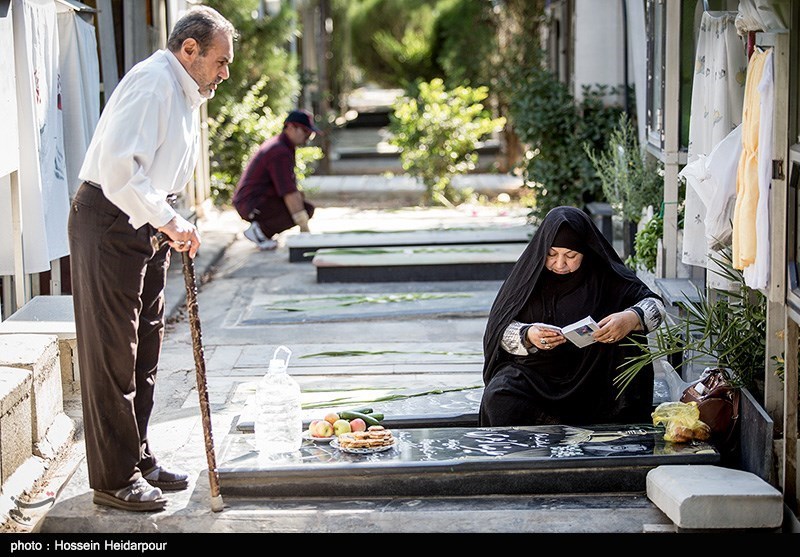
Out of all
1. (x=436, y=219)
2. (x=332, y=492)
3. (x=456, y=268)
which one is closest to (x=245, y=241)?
(x=436, y=219)

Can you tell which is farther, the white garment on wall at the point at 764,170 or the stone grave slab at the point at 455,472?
the stone grave slab at the point at 455,472

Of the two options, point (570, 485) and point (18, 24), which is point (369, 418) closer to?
point (570, 485)

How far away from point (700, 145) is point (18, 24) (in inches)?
144

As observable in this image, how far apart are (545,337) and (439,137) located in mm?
9740

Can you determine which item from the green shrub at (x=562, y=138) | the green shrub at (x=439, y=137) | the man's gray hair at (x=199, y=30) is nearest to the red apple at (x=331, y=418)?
the man's gray hair at (x=199, y=30)

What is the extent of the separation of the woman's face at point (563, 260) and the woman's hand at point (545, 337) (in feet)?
0.97

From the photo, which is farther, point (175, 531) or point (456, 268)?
point (456, 268)

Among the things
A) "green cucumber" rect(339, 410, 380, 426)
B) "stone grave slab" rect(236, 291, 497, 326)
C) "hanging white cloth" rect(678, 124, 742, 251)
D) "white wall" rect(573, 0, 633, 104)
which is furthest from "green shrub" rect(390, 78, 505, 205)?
"green cucumber" rect(339, 410, 380, 426)

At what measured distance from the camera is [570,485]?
14.8 feet

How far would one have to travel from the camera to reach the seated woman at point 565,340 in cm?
506

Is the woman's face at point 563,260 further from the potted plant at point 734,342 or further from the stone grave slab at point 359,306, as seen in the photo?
the stone grave slab at point 359,306

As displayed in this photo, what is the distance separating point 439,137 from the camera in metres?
14.5
